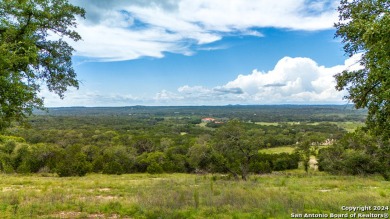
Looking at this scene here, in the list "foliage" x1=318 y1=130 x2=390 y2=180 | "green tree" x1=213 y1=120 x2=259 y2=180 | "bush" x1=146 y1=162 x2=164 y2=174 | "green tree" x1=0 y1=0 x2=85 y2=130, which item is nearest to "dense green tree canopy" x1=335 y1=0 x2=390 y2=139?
"green tree" x1=0 y1=0 x2=85 y2=130

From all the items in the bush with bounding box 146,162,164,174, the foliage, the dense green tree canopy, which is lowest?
the bush with bounding box 146,162,164,174

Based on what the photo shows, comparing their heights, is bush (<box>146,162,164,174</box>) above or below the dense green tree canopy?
below

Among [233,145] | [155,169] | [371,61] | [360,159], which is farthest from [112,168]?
[371,61]

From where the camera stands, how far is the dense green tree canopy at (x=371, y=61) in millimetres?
6926

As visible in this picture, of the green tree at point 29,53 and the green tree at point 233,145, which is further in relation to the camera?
the green tree at point 233,145

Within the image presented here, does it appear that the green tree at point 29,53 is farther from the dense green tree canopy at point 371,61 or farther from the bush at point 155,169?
the bush at point 155,169

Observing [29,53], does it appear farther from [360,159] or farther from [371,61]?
[360,159]

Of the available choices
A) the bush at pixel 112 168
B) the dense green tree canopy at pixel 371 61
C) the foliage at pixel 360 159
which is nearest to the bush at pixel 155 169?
the bush at pixel 112 168

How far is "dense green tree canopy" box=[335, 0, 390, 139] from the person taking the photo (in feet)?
22.7

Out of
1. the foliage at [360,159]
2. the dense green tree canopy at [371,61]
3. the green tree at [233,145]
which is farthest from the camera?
the foliage at [360,159]

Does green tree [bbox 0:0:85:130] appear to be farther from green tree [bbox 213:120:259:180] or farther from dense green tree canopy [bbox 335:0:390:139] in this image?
green tree [bbox 213:120:259:180]

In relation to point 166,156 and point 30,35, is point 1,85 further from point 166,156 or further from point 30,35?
point 166,156

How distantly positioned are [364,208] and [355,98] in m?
4.45

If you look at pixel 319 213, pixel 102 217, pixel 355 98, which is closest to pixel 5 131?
pixel 102 217
